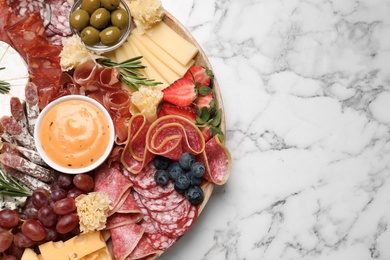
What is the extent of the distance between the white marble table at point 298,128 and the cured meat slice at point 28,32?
20.2 inches

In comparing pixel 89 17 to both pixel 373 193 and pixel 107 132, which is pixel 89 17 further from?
pixel 373 193

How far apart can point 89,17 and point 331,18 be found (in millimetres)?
982

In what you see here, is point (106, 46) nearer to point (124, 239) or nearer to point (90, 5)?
point (90, 5)

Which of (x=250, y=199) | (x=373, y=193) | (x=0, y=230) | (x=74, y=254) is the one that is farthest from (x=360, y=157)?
(x=0, y=230)

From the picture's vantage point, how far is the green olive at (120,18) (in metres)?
2.42

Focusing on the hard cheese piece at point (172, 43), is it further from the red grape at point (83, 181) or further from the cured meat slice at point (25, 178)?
the cured meat slice at point (25, 178)

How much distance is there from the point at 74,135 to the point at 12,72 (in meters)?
0.41

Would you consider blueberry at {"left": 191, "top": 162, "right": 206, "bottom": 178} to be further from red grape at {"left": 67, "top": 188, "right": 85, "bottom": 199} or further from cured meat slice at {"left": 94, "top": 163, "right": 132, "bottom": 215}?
red grape at {"left": 67, "top": 188, "right": 85, "bottom": 199}

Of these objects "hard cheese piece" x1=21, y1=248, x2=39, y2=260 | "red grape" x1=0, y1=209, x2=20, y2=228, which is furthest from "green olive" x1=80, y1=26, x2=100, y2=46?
"hard cheese piece" x1=21, y1=248, x2=39, y2=260

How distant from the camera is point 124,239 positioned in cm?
237

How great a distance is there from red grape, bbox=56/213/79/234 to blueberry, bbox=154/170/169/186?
0.32 metres

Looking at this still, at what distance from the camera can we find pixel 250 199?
2592 millimetres

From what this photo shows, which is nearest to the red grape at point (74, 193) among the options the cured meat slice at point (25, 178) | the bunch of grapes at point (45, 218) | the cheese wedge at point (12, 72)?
the bunch of grapes at point (45, 218)

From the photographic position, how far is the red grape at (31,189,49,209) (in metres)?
2.33
